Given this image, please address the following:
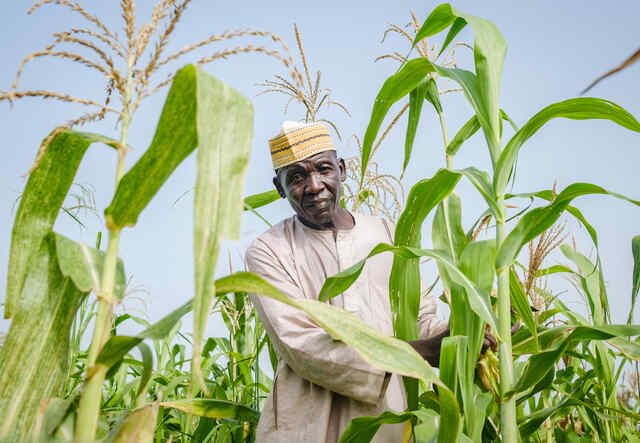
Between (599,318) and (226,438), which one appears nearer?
(599,318)

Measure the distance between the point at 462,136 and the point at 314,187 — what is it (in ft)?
1.93

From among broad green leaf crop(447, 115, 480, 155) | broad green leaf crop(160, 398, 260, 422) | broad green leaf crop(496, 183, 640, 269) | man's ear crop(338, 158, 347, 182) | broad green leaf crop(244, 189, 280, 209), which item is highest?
man's ear crop(338, 158, 347, 182)

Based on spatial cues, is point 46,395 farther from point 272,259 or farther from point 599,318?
point 599,318

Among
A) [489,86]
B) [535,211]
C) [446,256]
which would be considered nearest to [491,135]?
[489,86]

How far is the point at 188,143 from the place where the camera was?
0.81m

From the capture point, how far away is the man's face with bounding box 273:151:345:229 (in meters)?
1.94

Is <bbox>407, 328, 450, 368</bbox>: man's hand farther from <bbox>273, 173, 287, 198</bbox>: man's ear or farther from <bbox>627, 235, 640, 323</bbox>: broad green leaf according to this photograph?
<bbox>273, 173, 287, 198</bbox>: man's ear

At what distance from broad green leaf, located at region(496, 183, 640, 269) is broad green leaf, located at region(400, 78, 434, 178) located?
405 millimetres

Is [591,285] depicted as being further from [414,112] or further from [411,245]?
[414,112]

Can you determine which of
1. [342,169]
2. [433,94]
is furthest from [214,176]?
[342,169]

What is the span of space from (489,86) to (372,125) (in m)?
0.35

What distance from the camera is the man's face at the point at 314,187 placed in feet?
6.38

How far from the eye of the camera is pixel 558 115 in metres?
1.37

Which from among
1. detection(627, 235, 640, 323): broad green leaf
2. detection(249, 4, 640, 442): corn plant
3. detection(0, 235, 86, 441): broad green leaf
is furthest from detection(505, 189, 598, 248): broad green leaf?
detection(0, 235, 86, 441): broad green leaf
